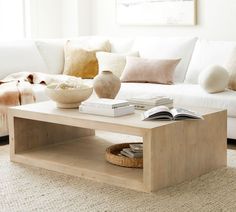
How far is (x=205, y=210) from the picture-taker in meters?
2.93

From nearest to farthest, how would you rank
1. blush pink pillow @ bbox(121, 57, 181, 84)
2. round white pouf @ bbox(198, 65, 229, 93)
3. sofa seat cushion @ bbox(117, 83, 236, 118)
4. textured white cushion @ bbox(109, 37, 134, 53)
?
1. sofa seat cushion @ bbox(117, 83, 236, 118)
2. round white pouf @ bbox(198, 65, 229, 93)
3. blush pink pillow @ bbox(121, 57, 181, 84)
4. textured white cushion @ bbox(109, 37, 134, 53)

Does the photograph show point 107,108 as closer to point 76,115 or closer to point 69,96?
point 76,115

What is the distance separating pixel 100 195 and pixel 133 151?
519mm

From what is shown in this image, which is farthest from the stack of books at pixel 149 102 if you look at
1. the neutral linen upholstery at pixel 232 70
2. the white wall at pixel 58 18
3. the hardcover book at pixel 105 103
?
the white wall at pixel 58 18

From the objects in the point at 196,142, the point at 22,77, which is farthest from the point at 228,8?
the point at 196,142

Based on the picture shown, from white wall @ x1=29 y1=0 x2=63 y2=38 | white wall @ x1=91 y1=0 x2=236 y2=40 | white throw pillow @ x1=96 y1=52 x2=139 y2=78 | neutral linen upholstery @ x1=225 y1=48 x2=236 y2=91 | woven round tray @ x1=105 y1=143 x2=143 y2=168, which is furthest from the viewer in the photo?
white wall @ x1=29 y1=0 x2=63 y2=38

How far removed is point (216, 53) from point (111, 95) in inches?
54.3

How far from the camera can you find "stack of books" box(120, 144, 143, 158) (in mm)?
3588

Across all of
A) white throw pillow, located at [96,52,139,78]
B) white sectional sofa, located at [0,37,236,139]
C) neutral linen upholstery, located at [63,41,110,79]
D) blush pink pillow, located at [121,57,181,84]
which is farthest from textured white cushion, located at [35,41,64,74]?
blush pink pillow, located at [121,57,181,84]

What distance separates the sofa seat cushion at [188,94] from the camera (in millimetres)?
4312

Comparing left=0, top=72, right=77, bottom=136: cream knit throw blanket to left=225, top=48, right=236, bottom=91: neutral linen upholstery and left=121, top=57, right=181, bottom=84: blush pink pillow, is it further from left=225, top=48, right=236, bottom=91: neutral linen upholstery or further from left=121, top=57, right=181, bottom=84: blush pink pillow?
left=225, top=48, right=236, bottom=91: neutral linen upholstery

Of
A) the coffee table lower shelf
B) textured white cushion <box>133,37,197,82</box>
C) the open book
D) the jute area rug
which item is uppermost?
textured white cushion <box>133,37,197,82</box>

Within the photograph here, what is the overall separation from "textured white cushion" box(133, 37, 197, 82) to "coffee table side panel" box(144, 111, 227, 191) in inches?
62.3

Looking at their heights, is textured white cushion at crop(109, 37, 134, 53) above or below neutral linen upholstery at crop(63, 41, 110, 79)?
above
